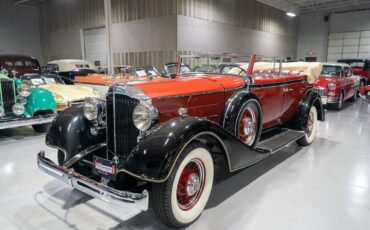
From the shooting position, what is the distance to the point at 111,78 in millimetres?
8383

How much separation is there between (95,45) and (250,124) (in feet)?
48.6

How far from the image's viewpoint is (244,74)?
3840 millimetres

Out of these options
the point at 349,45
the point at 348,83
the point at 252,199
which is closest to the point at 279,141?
the point at 252,199

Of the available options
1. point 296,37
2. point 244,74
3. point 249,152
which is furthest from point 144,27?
point 296,37

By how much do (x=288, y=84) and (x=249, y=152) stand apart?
201cm

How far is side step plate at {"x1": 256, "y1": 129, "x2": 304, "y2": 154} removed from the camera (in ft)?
11.8

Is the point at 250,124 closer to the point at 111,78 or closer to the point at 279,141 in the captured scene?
the point at 279,141

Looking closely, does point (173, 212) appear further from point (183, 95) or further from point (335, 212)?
point (335, 212)

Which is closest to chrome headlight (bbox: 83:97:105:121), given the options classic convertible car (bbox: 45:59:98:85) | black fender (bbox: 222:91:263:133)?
black fender (bbox: 222:91:263:133)

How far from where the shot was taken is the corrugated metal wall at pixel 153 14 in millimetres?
12969

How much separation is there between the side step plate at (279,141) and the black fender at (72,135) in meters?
2.04

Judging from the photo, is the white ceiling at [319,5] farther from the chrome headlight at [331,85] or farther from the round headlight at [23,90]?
the round headlight at [23,90]

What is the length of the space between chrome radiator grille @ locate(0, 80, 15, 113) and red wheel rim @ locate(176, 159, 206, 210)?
4.35 m

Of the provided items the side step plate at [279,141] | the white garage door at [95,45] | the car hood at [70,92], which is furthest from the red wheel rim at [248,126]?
the white garage door at [95,45]
